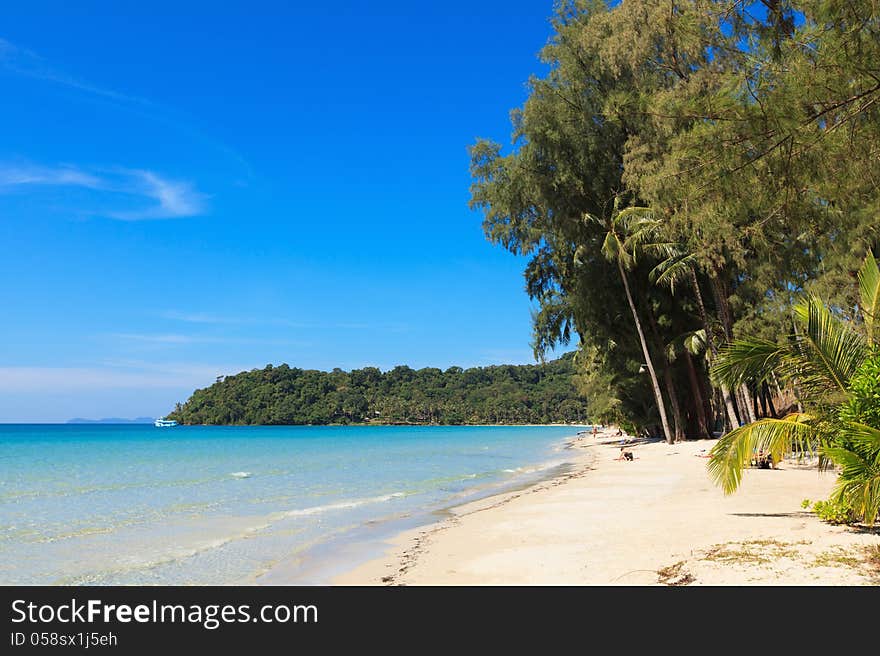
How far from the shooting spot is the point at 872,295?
7.31 meters

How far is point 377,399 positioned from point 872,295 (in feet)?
502

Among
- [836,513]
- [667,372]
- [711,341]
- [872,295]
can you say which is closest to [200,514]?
[836,513]

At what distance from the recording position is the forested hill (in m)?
147

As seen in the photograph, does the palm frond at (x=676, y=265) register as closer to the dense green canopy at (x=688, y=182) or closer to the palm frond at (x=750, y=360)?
the dense green canopy at (x=688, y=182)

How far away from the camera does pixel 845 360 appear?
706 centimetres

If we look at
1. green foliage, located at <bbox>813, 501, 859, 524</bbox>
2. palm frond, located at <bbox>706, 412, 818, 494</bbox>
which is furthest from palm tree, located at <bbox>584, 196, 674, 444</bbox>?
green foliage, located at <bbox>813, 501, 859, 524</bbox>

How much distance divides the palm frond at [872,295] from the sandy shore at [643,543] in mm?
2434

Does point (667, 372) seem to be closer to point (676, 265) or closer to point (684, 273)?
point (684, 273)

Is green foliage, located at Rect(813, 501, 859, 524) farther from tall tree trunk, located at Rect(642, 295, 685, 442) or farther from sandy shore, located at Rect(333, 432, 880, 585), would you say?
tall tree trunk, located at Rect(642, 295, 685, 442)

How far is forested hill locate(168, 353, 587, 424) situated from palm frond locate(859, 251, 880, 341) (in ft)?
455

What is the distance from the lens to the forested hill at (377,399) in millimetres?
147000

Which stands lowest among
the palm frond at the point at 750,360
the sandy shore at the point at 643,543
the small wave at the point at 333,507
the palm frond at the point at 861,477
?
the small wave at the point at 333,507

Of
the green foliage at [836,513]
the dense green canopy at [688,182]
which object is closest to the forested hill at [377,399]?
the dense green canopy at [688,182]

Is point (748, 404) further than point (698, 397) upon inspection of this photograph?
No
